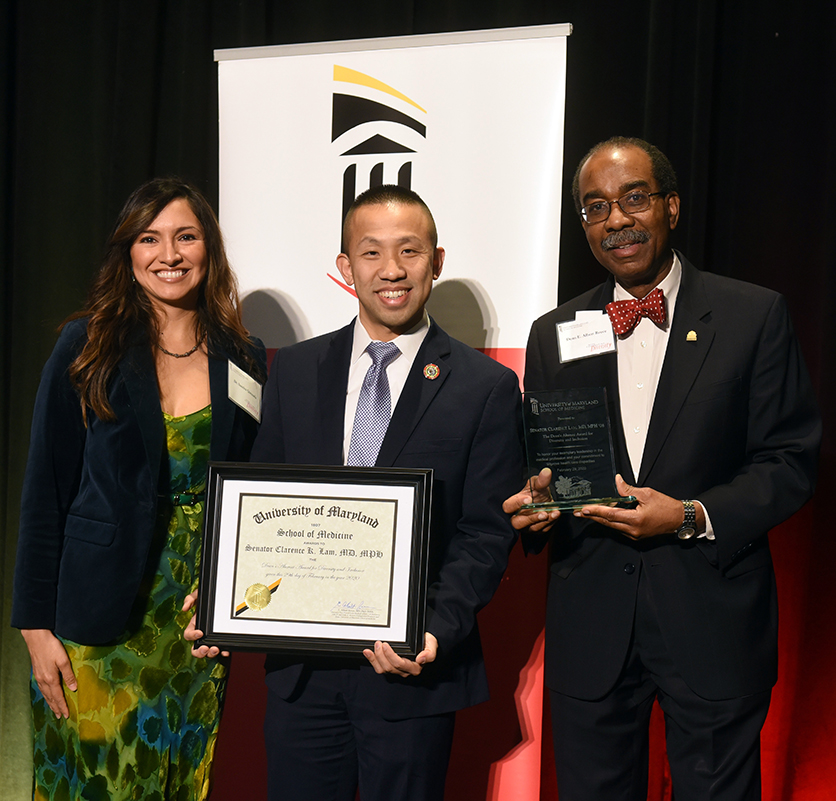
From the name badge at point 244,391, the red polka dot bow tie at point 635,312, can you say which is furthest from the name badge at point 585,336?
the name badge at point 244,391

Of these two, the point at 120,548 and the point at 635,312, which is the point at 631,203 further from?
the point at 120,548

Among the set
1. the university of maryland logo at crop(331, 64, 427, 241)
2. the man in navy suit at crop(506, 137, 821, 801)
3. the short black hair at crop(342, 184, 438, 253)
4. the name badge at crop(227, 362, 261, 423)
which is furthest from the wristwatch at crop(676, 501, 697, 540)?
the university of maryland logo at crop(331, 64, 427, 241)

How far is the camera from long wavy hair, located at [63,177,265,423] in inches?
78.8

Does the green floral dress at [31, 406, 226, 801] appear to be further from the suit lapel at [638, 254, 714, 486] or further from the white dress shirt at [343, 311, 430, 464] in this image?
the suit lapel at [638, 254, 714, 486]

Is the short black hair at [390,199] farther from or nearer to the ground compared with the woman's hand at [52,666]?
farther from the ground

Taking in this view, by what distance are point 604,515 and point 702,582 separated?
12.7 inches

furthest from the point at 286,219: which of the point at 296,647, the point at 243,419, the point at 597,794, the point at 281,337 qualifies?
the point at 597,794

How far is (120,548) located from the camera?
194cm

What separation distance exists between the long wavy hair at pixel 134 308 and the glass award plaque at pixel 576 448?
2.99 feet

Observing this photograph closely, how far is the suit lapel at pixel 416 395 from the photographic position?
186cm

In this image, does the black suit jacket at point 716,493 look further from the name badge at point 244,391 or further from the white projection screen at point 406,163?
the name badge at point 244,391

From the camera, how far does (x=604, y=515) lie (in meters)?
1.78

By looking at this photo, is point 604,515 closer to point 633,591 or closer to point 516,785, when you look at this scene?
point 633,591

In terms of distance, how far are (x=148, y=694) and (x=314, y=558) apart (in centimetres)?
68
